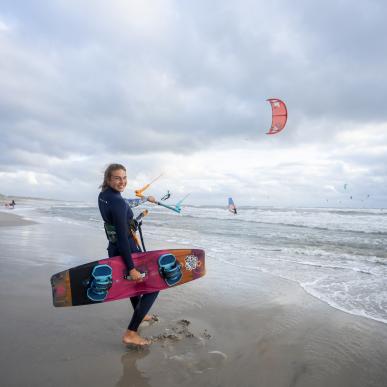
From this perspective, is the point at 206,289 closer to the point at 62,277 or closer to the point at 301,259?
the point at 62,277

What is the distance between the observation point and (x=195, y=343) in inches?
137

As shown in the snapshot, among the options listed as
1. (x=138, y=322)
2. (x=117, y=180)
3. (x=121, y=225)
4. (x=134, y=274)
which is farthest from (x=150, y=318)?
(x=117, y=180)

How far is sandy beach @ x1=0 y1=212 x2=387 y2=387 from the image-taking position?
283cm

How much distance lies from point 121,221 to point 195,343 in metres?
1.57

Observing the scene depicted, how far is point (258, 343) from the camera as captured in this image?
141 inches

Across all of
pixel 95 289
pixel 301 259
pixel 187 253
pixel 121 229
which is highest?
pixel 121 229

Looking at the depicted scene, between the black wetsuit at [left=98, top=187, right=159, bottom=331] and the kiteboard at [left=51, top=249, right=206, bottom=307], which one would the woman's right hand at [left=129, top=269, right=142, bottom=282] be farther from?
the kiteboard at [left=51, top=249, right=206, bottom=307]

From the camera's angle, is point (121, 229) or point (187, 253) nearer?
point (121, 229)

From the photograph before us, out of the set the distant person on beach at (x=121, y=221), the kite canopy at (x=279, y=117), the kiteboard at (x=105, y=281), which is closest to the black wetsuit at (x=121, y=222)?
the distant person on beach at (x=121, y=221)

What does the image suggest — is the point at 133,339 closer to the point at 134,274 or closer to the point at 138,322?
the point at 138,322

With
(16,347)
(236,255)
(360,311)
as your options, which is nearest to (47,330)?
(16,347)

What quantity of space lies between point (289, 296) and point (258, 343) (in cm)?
211

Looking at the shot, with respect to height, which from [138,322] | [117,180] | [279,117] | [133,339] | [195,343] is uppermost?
[279,117]

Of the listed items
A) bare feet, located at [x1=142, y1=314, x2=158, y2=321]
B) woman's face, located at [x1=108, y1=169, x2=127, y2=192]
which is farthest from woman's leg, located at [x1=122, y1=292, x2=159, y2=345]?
woman's face, located at [x1=108, y1=169, x2=127, y2=192]
